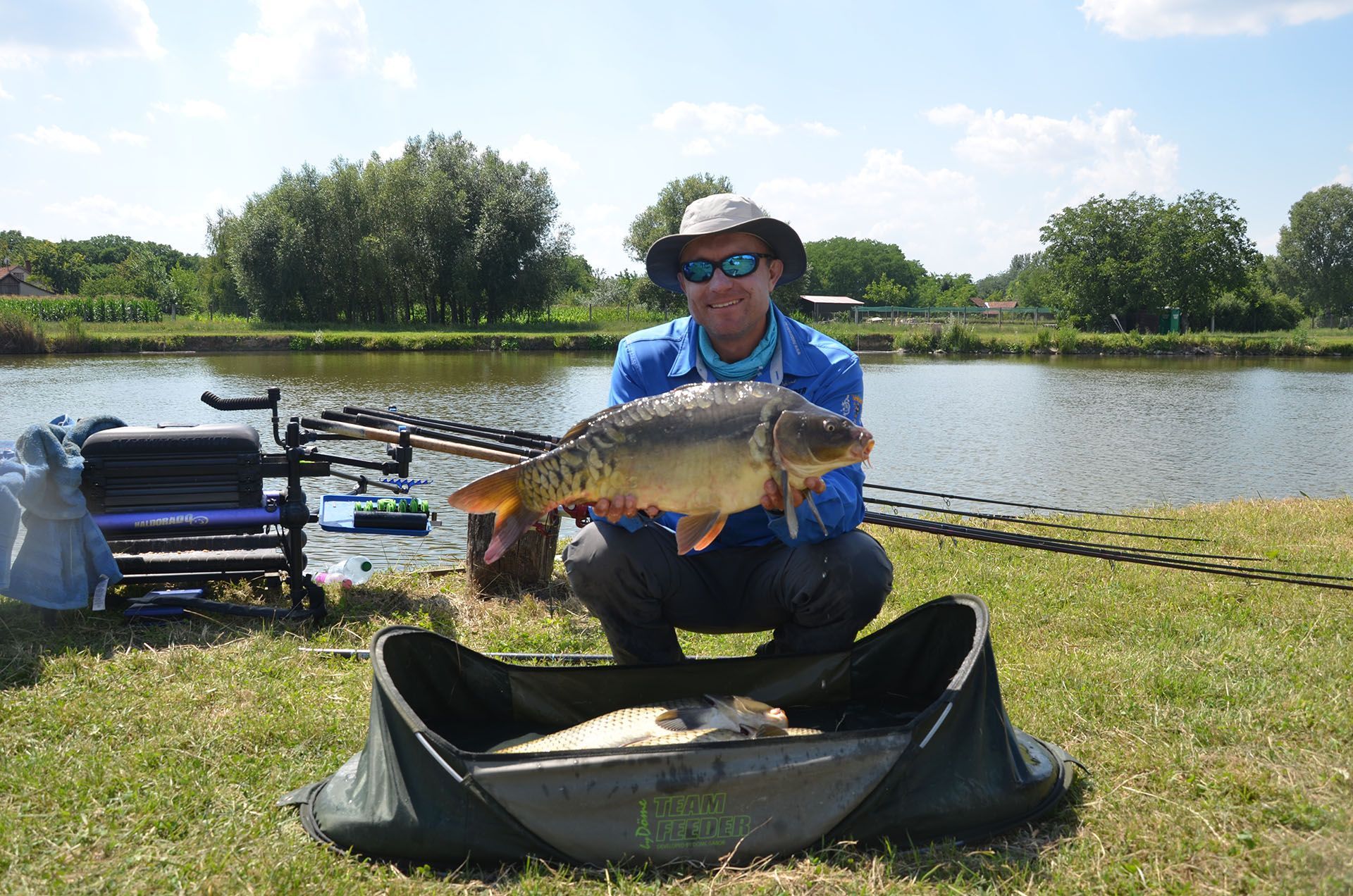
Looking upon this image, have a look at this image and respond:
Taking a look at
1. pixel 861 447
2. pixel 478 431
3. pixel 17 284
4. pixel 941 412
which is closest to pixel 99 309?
pixel 941 412

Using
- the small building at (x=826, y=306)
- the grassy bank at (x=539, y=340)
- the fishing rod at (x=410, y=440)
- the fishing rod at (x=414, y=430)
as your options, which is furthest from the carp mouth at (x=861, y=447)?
the small building at (x=826, y=306)

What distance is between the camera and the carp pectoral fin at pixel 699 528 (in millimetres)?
2406

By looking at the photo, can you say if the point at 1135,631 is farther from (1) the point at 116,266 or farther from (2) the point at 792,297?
(1) the point at 116,266

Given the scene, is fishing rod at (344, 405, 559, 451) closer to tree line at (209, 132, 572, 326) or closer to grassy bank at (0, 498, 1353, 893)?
grassy bank at (0, 498, 1353, 893)

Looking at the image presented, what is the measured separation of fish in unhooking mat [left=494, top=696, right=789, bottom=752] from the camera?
222 centimetres

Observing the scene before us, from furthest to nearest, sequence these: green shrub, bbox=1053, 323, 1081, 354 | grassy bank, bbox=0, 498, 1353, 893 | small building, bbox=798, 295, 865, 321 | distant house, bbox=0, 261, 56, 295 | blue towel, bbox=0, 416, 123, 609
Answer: distant house, bbox=0, 261, 56, 295
small building, bbox=798, 295, 865, 321
green shrub, bbox=1053, 323, 1081, 354
blue towel, bbox=0, 416, 123, 609
grassy bank, bbox=0, 498, 1353, 893

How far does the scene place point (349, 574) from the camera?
15.0 feet

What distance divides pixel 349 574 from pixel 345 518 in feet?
1.48

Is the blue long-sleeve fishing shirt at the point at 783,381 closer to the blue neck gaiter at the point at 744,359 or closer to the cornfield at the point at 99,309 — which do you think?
the blue neck gaiter at the point at 744,359

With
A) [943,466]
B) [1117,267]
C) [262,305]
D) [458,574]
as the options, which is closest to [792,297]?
[1117,267]

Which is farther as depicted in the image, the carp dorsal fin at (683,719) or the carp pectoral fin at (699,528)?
the carp pectoral fin at (699,528)

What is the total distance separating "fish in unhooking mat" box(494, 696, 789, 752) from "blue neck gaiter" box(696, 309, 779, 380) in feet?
3.47

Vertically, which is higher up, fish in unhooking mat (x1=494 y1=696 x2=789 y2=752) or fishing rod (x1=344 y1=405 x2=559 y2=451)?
fishing rod (x1=344 y1=405 x2=559 y2=451)

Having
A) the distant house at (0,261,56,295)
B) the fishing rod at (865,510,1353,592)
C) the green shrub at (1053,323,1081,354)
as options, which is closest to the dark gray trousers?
the fishing rod at (865,510,1353,592)
